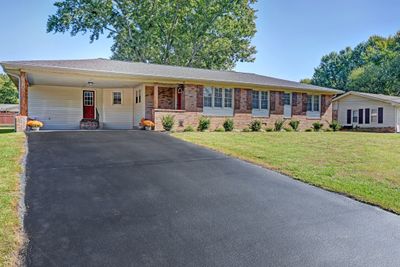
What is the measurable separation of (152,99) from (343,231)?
1408 cm

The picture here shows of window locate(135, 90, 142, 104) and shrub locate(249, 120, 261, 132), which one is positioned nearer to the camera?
window locate(135, 90, 142, 104)

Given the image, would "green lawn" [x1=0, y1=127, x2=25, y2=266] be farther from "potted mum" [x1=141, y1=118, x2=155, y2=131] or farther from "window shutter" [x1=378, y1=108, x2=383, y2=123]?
"window shutter" [x1=378, y1=108, x2=383, y2=123]

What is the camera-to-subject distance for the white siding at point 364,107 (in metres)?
26.2

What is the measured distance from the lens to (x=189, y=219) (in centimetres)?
482

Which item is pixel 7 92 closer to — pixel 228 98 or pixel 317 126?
pixel 228 98

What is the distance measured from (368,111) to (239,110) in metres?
14.4

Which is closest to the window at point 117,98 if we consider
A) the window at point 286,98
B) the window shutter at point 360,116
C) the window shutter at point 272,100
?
the window shutter at point 272,100

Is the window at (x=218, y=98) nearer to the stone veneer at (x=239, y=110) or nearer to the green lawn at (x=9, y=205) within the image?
the stone veneer at (x=239, y=110)

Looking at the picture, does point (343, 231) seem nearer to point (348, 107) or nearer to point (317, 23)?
point (317, 23)

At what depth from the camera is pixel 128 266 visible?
11.5 ft

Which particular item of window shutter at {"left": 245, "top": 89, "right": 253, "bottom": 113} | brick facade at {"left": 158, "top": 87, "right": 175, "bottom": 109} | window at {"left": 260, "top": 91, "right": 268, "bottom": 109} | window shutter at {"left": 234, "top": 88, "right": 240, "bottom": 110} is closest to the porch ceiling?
brick facade at {"left": 158, "top": 87, "right": 175, "bottom": 109}

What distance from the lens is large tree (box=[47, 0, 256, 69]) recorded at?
31.2 m

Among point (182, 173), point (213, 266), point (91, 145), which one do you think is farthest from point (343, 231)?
point (91, 145)

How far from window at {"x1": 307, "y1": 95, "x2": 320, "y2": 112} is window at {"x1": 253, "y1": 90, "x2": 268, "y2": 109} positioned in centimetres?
402
